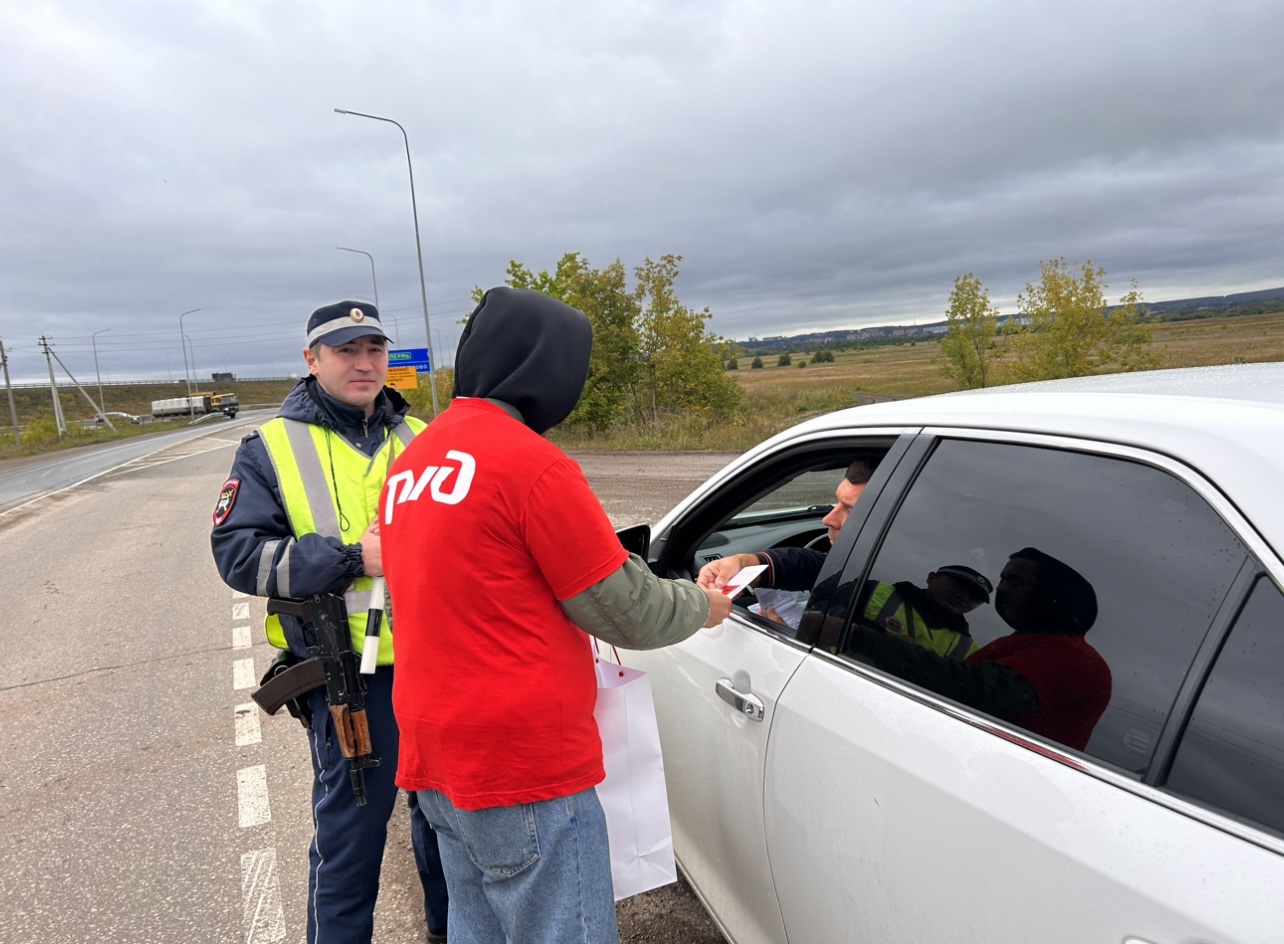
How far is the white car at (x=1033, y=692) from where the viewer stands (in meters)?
1.07

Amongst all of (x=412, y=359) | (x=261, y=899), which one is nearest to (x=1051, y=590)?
(x=261, y=899)

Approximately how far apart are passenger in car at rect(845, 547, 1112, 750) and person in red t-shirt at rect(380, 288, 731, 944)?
0.53 m

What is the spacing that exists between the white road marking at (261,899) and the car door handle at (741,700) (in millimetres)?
1924

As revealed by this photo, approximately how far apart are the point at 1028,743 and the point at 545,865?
934 mm

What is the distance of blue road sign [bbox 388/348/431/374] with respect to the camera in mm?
27438

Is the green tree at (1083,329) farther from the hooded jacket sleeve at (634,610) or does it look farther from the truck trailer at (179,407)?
the truck trailer at (179,407)

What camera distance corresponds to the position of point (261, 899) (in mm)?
2998

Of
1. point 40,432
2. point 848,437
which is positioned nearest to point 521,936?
point 848,437

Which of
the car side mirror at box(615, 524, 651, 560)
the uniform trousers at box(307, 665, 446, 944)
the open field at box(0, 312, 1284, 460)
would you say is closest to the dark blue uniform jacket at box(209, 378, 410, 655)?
the uniform trousers at box(307, 665, 446, 944)

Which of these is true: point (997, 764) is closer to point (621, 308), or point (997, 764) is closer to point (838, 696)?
point (838, 696)

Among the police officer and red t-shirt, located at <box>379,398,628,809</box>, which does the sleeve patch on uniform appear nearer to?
the police officer

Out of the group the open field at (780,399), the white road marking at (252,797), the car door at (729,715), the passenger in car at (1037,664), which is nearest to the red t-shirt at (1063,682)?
the passenger in car at (1037,664)

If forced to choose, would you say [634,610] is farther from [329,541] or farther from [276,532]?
[276,532]

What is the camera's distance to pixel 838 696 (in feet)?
5.46
